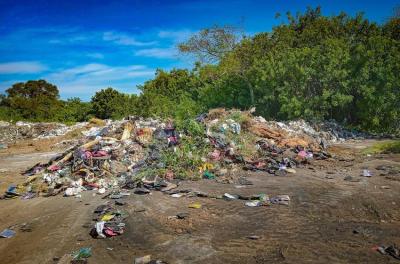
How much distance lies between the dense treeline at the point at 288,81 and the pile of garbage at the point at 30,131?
4181 millimetres

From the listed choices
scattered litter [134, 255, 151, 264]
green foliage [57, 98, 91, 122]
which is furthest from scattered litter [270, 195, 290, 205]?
green foliage [57, 98, 91, 122]

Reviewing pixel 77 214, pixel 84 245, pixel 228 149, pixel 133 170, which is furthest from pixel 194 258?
pixel 228 149

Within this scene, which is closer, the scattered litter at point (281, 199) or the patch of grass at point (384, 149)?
the scattered litter at point (281, 199)

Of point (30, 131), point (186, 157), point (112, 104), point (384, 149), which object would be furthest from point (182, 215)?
point (112, 104)

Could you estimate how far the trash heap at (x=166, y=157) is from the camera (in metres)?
7.66

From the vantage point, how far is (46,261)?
436 cm

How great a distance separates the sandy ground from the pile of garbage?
41.2 feet

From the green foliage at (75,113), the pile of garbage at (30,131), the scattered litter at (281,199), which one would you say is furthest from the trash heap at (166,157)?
the green foliage at (75,113)

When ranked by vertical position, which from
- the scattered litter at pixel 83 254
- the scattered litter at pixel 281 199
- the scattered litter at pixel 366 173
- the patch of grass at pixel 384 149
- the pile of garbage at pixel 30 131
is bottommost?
the scattered litter at pixel 83 254

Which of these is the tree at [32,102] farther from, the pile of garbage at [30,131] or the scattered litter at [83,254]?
the scattered litter at [83,254]

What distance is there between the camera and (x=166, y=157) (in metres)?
8.38

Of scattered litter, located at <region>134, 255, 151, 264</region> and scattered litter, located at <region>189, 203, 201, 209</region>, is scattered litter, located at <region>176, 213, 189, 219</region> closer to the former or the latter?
scattered litter, located at <region>189, 203, 201, 209</region>

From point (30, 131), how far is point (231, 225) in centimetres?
1814

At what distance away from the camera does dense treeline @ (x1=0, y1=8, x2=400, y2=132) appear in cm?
1360
